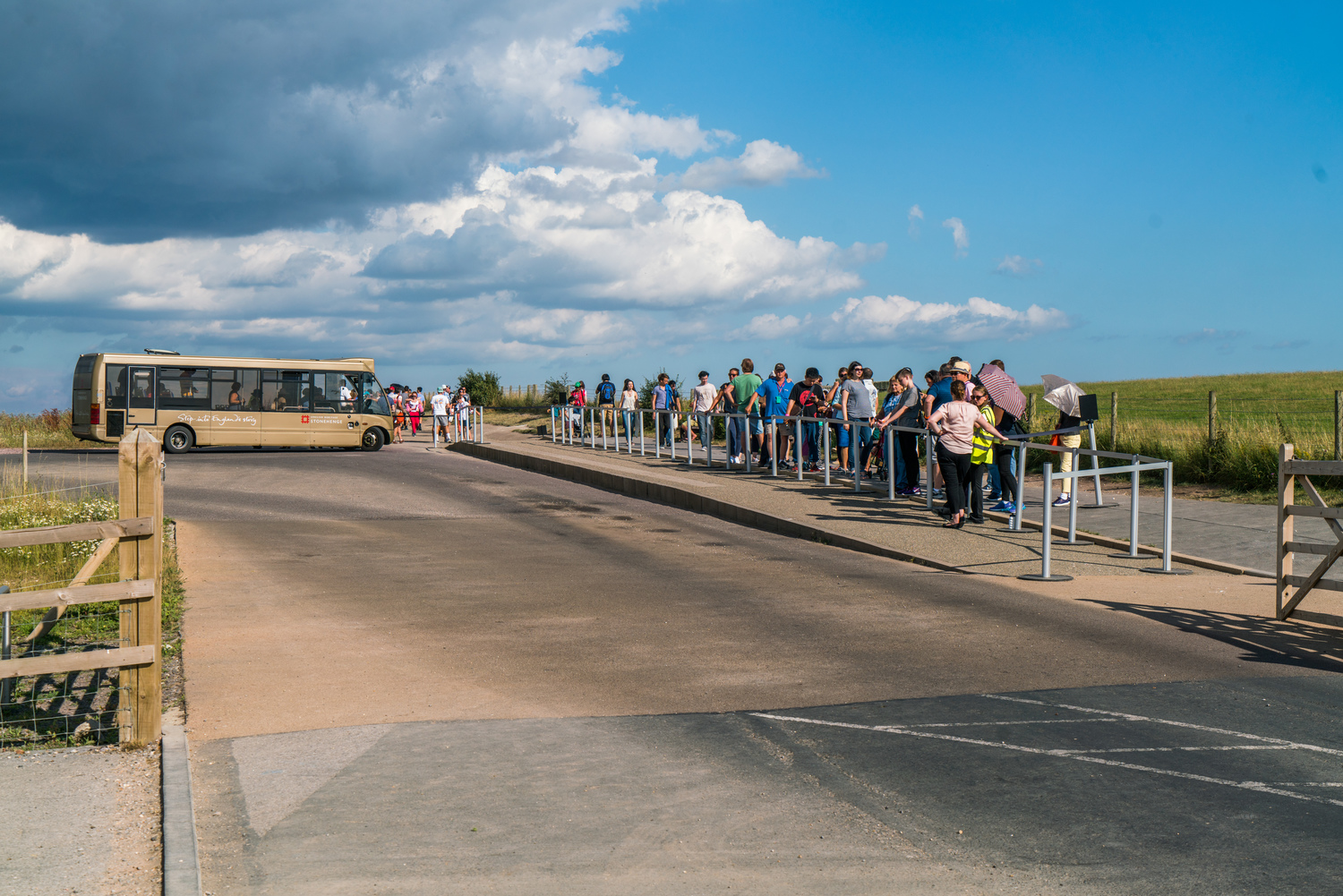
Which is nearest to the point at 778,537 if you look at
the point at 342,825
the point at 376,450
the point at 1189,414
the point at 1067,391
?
the point at 1067,391

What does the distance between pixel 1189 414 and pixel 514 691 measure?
40.3 meters

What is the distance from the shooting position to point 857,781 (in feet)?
17.3

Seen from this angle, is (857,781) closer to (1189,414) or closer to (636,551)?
(636,551)

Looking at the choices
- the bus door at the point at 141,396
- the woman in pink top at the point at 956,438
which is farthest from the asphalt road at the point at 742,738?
the bus door at the point at 141,396

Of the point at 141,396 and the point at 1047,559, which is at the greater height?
the point at 141,396

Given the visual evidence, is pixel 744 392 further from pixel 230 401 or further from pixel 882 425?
A: pixel 230 401

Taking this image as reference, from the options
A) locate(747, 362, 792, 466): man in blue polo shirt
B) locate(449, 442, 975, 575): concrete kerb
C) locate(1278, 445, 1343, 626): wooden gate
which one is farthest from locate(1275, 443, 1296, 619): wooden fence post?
locate(747, 362, 792, 466): man in blue polo shirt

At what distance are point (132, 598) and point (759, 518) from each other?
10771 mm

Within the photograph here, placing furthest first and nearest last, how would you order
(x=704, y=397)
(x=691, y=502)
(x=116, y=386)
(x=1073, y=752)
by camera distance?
(x=116, y=386) → (x=704, y=397) → (x=691, y=502) → (x=1073, y=752)

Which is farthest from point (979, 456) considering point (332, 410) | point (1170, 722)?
point (332, 410)

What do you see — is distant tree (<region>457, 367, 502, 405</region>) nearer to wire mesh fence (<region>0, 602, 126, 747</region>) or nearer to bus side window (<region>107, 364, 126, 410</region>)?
bus side window (<region>107, 364, 126, 410</region>)

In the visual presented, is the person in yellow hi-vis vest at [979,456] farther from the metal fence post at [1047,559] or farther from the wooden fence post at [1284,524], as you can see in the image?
the wooden fence post at [1284,524]

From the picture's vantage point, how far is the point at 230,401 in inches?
1232

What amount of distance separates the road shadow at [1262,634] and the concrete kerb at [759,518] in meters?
2.32
